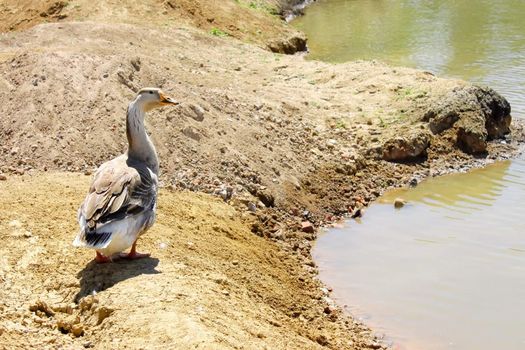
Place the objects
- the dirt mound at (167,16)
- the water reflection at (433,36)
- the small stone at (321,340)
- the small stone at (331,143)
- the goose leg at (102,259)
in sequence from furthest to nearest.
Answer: the dirt mound at (167,16) → the water reflection at (433,36) → the small stone at (331,143) → the small stone at (321,340) → the goose leg at (102,259)

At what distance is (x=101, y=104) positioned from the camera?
480 inches

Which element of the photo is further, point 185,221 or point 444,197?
point 444,197

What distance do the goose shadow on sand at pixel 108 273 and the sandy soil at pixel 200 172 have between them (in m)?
0.02

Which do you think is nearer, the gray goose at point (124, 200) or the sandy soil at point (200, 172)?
the sandy soil at point (200, 172)

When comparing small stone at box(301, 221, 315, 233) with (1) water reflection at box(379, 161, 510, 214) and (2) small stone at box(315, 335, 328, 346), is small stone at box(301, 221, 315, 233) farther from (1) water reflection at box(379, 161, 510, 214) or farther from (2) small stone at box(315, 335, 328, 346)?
(2) small stone at box(315, 335, 328, 346)

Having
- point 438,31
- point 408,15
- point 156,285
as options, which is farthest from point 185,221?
point 408,15

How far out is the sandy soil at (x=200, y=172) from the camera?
6939 millimetres

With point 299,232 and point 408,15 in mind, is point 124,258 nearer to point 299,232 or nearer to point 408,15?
point 299,232

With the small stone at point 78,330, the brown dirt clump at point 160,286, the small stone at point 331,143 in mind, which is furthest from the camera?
the small stone at point 331,143

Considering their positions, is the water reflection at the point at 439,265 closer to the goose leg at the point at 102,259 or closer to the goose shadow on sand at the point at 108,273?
the goose shadow on sand at the point at 108,273

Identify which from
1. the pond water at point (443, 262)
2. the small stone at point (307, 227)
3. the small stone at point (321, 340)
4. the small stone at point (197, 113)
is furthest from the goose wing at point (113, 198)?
the small stone at point (197, 113)

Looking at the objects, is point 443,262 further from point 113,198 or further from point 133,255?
point 113,198

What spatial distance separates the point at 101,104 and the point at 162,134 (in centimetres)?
112

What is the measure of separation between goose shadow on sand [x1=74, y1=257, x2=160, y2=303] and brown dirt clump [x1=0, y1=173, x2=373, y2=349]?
11mm
